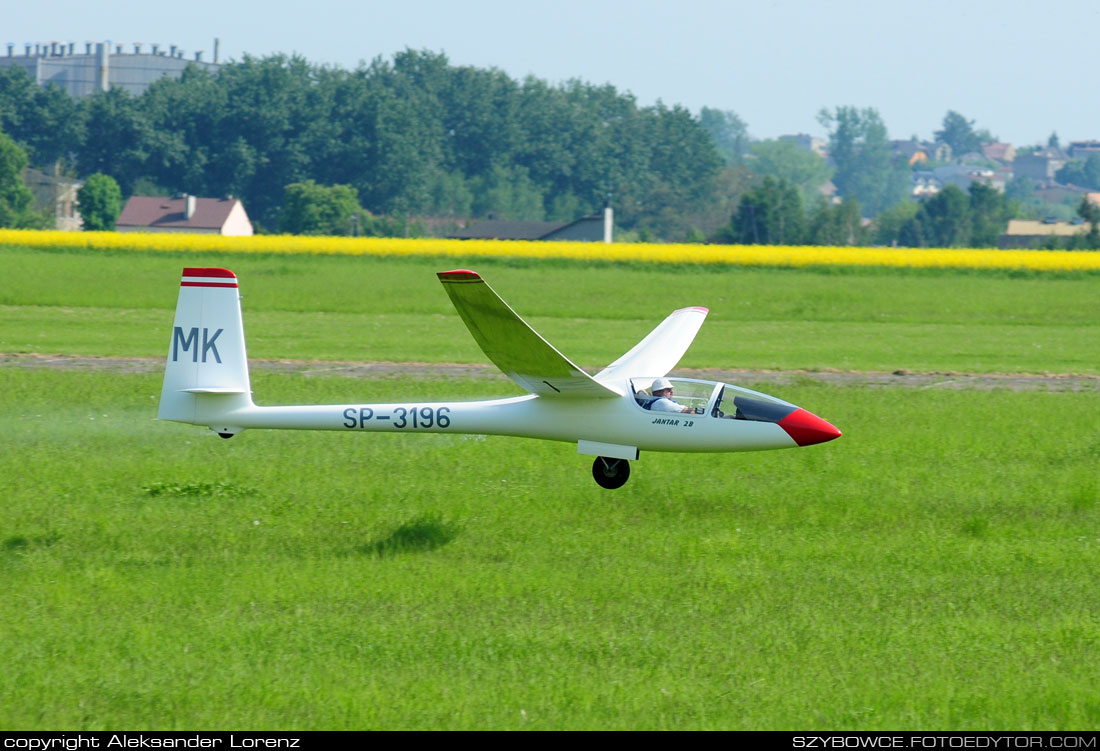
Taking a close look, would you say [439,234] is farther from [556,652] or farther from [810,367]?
[556,652]

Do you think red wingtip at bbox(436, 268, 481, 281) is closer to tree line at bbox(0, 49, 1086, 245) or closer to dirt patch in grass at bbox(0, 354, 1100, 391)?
dirt patch in grass at bbox(0, 354, 1100, 391)

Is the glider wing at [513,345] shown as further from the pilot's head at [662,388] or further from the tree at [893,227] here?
the tree at [893,227]

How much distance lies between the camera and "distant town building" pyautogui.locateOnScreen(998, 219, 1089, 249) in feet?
451

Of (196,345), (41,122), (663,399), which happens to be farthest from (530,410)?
(41,122)

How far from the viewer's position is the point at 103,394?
2183 cm

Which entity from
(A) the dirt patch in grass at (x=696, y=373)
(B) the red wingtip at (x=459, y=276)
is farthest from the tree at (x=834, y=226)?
(B) the red wingtip at (x=459, y=276)

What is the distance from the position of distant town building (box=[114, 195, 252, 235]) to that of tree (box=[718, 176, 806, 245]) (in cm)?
A: 5104

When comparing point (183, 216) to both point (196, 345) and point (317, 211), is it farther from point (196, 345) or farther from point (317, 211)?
point (196, 345)

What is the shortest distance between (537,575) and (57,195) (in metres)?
122

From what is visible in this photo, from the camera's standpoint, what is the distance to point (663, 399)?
44.9 ft

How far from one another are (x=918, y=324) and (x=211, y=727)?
36233mm

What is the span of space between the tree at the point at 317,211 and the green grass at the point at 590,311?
64385 millimetres

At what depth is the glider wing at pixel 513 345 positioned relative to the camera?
1141 centimetres

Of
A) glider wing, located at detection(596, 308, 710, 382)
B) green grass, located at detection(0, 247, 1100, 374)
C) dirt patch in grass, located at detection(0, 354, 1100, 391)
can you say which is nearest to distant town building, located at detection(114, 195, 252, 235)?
green grass, located at detection(0, 247, 1100, 374)
